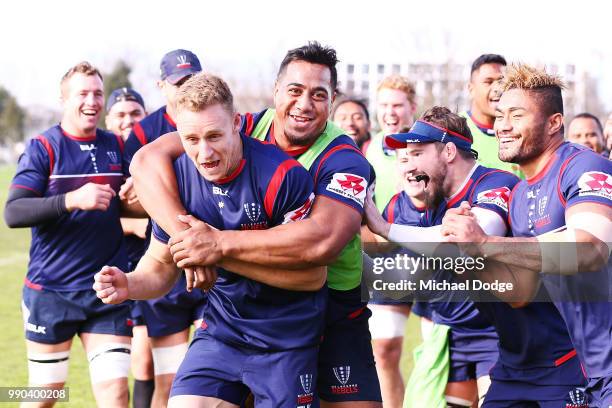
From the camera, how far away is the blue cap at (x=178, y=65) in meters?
6.99

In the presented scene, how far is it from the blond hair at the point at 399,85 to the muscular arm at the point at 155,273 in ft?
15.7

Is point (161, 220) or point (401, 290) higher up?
point (161, 220)

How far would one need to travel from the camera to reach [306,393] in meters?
4.48

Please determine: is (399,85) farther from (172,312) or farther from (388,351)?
(172,312)

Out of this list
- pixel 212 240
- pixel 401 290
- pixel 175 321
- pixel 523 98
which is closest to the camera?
pixel 212 240

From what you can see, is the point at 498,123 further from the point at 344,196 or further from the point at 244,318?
the point at 244,318

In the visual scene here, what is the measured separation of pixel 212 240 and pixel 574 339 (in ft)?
6.45

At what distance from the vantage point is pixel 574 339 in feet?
15.1

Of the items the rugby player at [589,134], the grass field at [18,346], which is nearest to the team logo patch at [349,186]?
the grass field at [18,346]

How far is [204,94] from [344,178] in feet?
2.83

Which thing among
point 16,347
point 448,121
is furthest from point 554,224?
point 16,347

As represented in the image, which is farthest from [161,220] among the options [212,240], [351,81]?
[351,81]

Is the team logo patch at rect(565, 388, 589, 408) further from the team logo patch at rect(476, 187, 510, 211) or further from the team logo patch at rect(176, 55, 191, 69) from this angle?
the team logo patch at rect(176, 55, 191, 69)

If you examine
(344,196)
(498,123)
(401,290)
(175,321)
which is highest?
(498,123)
